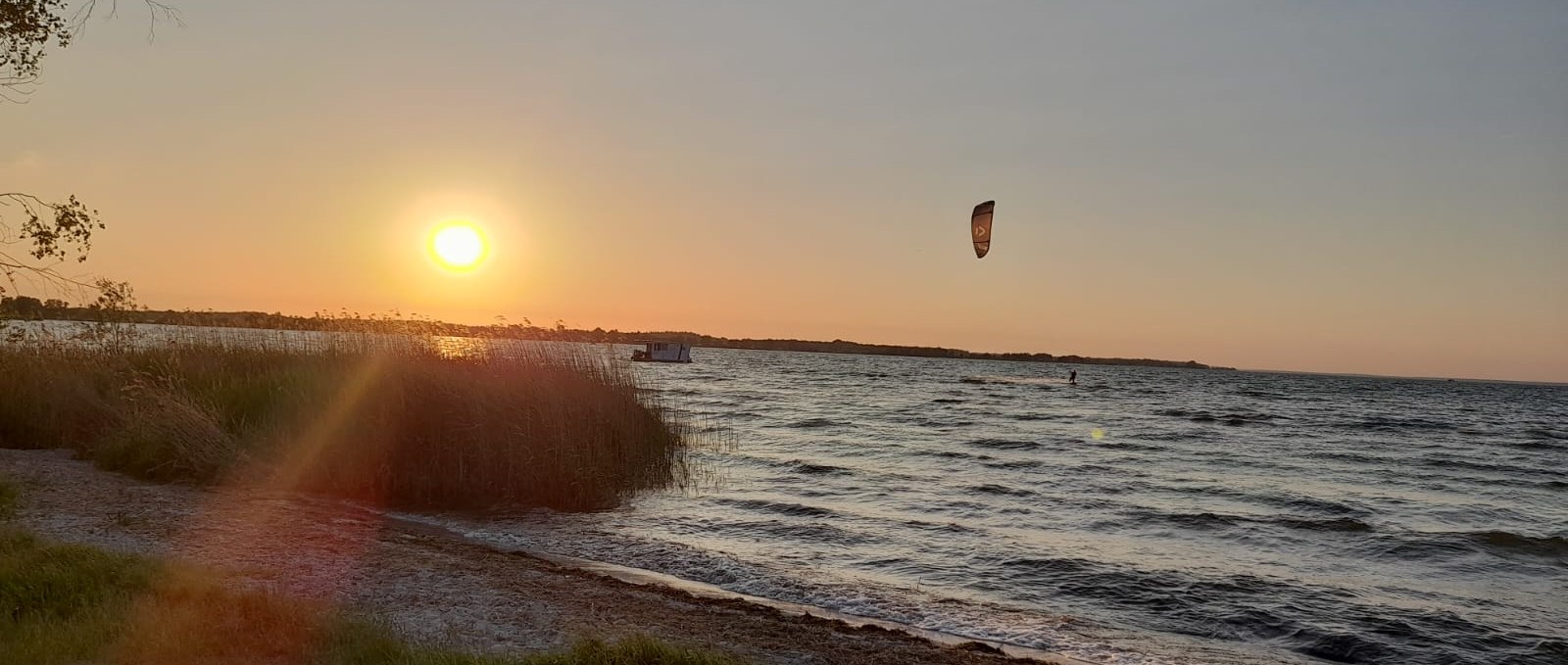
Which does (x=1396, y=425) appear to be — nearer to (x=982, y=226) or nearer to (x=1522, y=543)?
(x=1522, y=543)

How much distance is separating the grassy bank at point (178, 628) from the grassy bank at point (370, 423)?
6.96 meters

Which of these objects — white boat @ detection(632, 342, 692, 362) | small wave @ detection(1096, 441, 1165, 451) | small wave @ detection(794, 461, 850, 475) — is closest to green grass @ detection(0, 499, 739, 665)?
small wave @ detection(794, 461, 850, 475)

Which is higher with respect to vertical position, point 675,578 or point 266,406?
point 266,406

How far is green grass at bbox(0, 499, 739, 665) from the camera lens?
19.1 feet

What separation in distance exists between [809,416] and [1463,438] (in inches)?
1014

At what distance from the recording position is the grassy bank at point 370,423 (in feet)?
46.7

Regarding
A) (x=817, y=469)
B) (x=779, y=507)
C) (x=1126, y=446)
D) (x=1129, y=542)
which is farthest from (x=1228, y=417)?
(x=779, y=507)

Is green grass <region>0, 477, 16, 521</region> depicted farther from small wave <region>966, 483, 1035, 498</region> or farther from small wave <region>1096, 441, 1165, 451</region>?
small wave <region>1096, 441, 1165, 451</region>

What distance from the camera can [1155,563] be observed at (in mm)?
12492

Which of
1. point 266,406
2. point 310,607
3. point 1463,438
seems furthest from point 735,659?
point 1463,438

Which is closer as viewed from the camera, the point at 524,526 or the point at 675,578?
the point at 675,578

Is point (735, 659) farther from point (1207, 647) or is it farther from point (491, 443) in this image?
point (491, 443)

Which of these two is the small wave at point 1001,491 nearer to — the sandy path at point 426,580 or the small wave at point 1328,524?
the small wave at point 1328,524

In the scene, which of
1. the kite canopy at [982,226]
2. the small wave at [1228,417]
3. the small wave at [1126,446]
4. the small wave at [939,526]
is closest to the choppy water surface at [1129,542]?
the small wave at [939,526]
